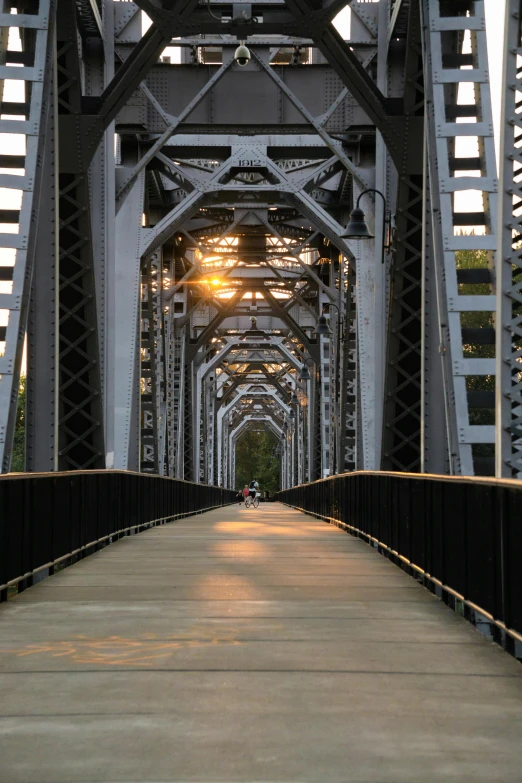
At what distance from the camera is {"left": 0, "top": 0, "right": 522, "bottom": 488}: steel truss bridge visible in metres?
12.8

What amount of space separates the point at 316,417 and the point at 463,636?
44787 mm

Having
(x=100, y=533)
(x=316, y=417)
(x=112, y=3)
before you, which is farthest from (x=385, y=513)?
(x=316, y=417)

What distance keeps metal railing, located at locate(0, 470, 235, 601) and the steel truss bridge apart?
647mm

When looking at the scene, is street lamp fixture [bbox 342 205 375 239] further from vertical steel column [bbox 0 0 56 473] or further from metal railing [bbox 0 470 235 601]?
vertical steel column [bbox 0 0 56 473]

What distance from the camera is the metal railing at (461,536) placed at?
717cm

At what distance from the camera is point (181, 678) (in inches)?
261

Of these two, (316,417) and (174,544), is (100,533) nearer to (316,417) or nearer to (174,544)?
(174,544)

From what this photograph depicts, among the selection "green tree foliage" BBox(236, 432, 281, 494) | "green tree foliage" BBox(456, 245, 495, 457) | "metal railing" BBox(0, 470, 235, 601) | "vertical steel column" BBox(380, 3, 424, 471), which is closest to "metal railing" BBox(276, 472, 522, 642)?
"vertical steel column" BBox(380, 3, 424, 471)

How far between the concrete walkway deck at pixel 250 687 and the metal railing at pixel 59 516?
333 millimetres

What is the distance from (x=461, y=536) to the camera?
884 centimetres

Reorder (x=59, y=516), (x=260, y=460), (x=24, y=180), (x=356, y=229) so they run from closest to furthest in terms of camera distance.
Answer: (x=59, y=516), (x=24, y=180), (x=356, y=229), (x=260, y=460)

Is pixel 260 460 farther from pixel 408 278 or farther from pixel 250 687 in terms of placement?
pixel 250 687

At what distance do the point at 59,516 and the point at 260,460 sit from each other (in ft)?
569

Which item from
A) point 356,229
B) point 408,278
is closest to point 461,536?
point 408,278
